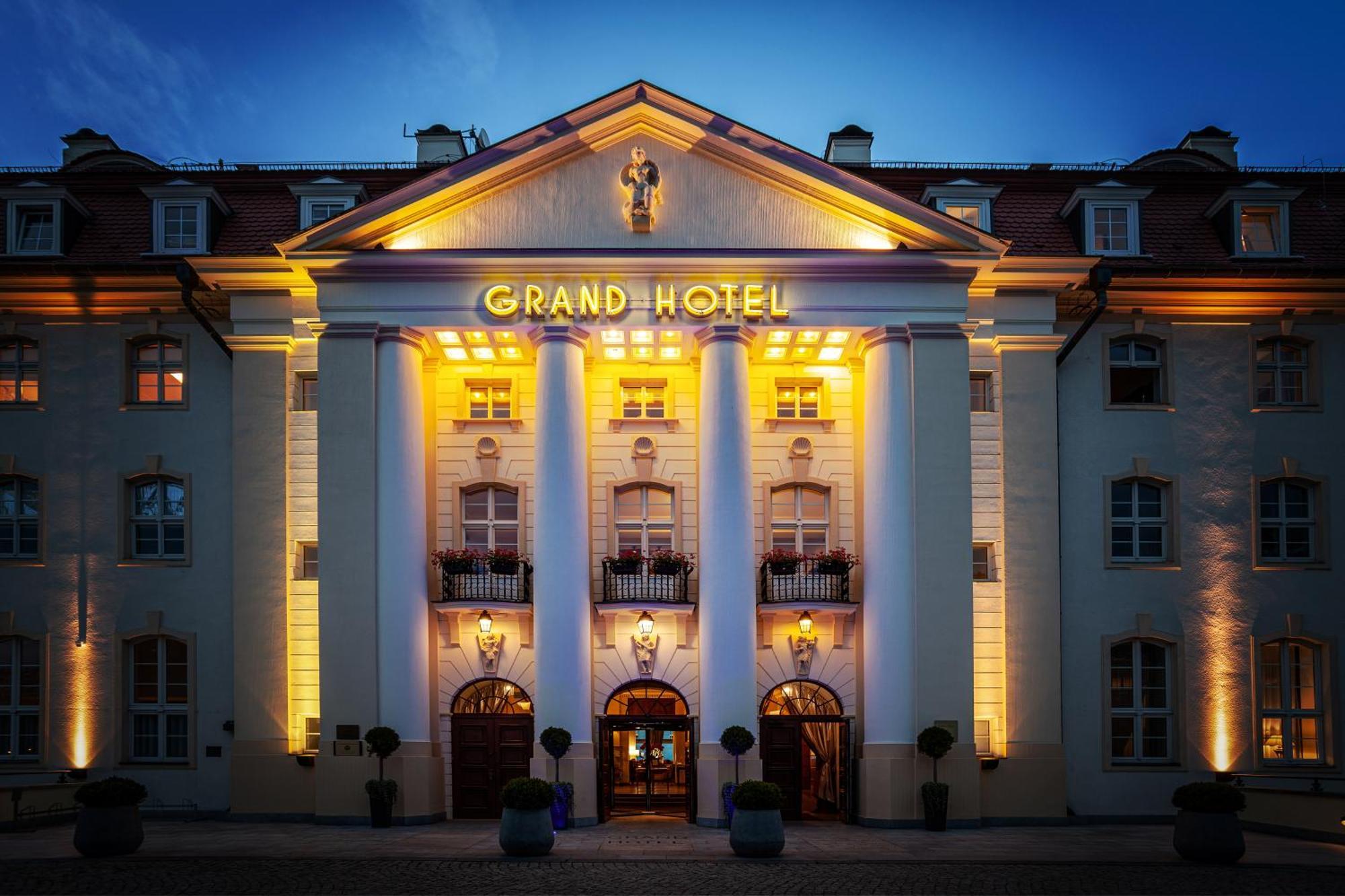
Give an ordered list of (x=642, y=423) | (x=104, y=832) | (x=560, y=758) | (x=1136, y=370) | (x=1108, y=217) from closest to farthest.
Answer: (x=104, y=832) → (x=560, y=758) → (x=642, y=423) → (x=1136, y=370) → (x=1108, y=217)

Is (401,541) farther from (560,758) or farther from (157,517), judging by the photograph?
(157,517)

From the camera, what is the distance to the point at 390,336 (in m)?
25.4

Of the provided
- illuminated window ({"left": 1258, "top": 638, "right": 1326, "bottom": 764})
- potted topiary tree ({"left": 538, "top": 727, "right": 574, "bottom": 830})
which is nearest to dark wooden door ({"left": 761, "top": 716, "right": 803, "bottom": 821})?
potted topiary tree ({"left": 538, "top": 727, "right": 574, "bottom": 830})

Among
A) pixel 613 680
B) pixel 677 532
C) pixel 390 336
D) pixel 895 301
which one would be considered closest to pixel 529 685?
pixel 613 680

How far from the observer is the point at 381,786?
942 inches

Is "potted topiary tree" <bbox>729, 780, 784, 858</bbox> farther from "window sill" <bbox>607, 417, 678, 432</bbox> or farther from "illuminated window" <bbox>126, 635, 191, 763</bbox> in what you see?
"illuminated window" <bbox>126, 635, 191, 763</bbox>

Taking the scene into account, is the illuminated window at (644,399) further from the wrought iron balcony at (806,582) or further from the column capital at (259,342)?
the column capital at (259,342)

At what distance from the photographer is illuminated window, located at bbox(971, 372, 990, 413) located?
27109 mm

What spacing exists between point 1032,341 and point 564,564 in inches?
472

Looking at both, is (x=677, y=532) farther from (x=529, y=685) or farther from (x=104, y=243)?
(x=104, y=243)

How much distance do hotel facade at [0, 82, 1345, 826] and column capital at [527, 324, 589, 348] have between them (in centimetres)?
9

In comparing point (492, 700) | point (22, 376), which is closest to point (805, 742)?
point (492, 700)

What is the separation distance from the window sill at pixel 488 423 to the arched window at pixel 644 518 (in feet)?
9.43

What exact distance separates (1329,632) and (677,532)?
1554cm
